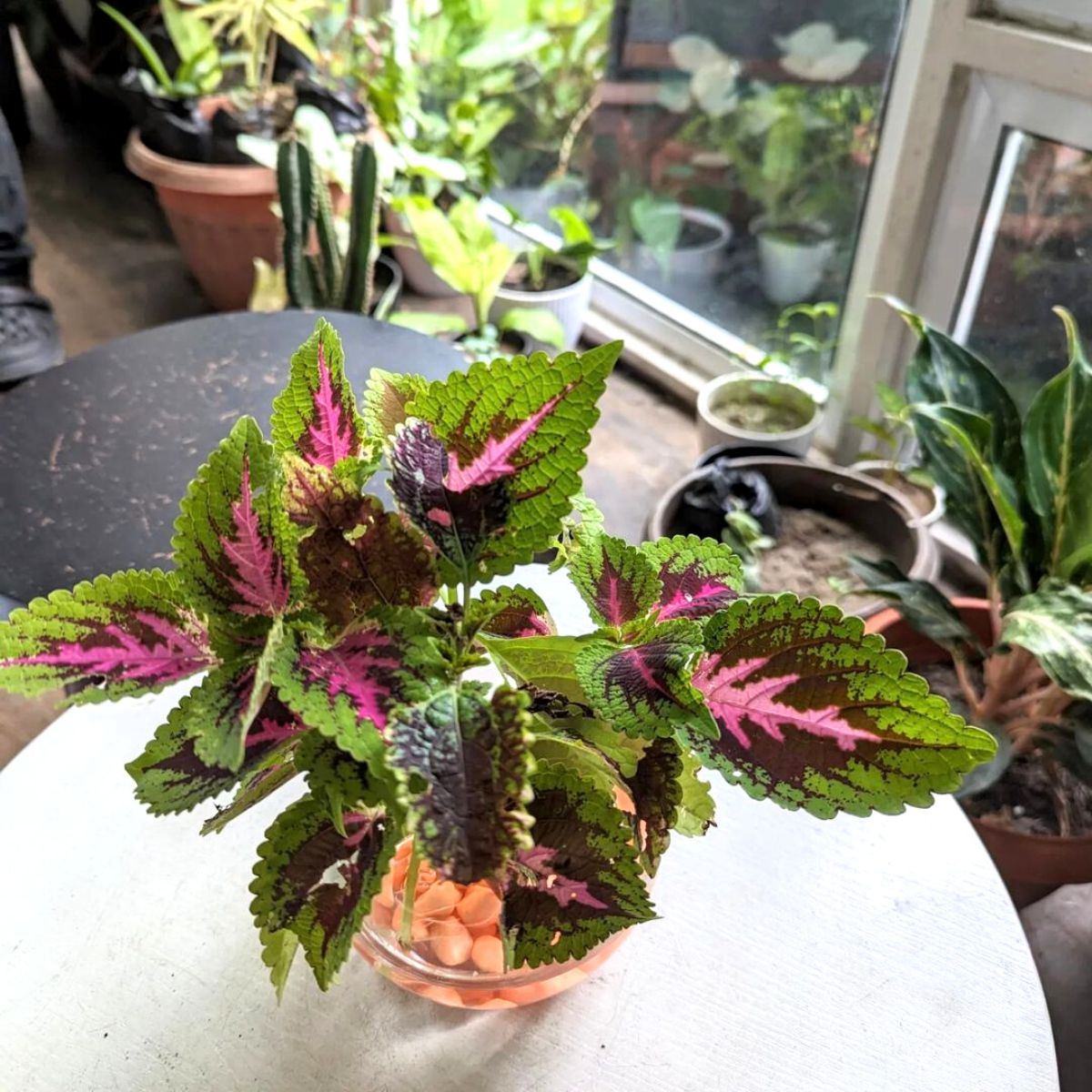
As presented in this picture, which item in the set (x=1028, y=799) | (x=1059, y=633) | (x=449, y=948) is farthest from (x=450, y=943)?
(x=1028, y=799)

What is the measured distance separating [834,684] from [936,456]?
24.5 inches

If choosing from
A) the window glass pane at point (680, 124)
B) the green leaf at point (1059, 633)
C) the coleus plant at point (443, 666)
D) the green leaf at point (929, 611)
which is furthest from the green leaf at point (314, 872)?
the window glass pane at point (680, 124)

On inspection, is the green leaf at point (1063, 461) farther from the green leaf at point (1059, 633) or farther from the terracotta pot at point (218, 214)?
the terracotta pot at point (218, 214)

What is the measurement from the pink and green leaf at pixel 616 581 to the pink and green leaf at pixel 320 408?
0.12 m

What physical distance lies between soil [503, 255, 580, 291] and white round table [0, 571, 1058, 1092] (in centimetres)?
142

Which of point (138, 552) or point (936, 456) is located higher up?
point (936, 456)

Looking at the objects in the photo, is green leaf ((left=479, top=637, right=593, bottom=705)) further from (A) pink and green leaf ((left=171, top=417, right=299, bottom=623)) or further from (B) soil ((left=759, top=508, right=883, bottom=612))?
(B) soil ((left=759, top=508, right=883, bottom=612))

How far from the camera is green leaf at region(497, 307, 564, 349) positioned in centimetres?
178

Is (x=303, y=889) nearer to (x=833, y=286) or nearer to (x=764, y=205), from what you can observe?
(x=833, y=286)

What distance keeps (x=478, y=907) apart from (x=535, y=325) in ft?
4.39

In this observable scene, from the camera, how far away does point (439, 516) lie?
0.46 meters

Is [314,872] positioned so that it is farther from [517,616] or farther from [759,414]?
[759,414]

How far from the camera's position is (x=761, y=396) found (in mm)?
1688

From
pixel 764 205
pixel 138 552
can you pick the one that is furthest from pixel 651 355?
pixel 138 552
